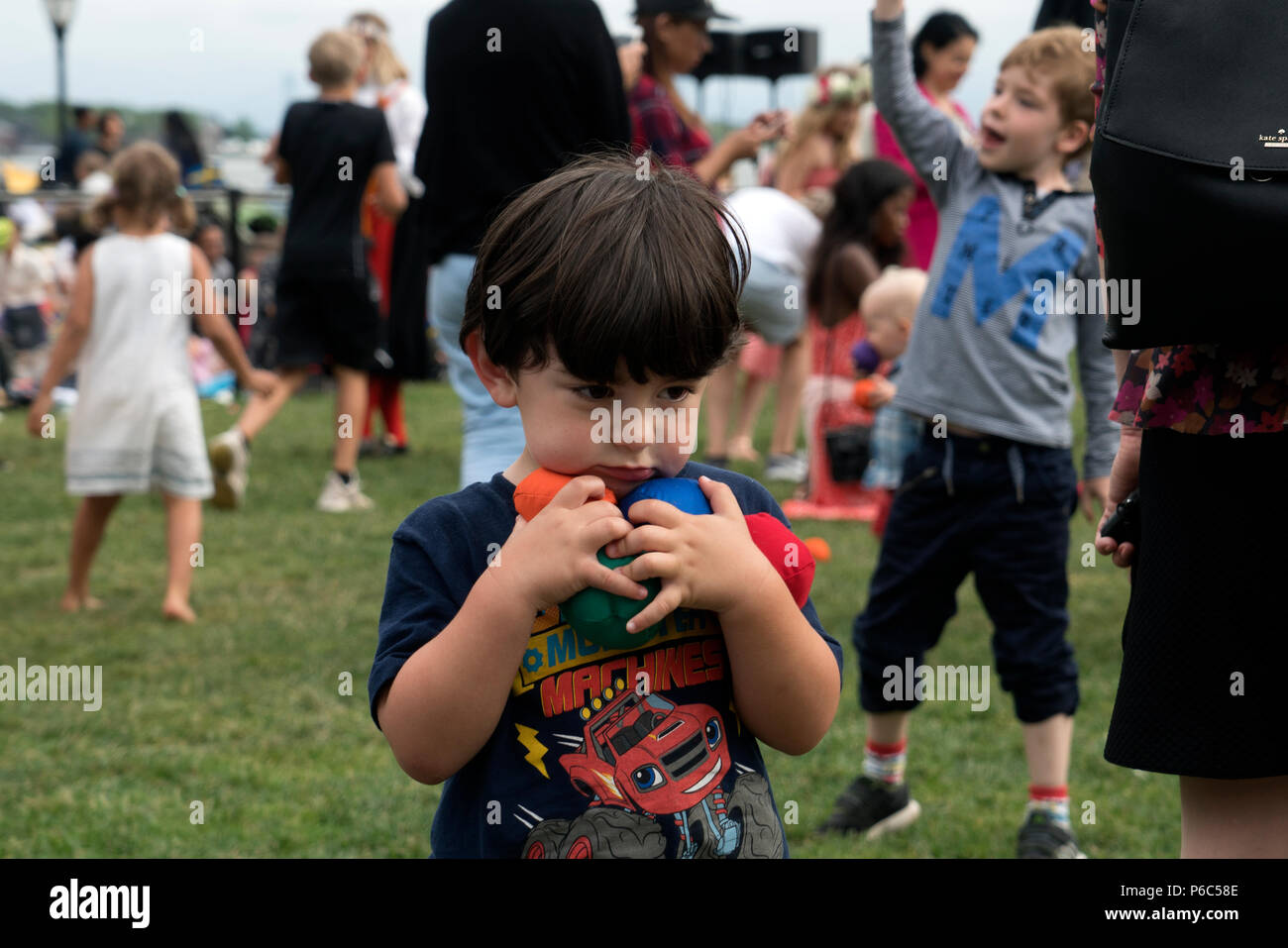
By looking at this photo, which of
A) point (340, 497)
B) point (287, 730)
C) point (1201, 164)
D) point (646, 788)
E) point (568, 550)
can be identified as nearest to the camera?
point (568, 550)

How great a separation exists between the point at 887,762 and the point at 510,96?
189 centimetres

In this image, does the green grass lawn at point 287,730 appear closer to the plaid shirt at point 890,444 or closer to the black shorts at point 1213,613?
the plaid shirt at point 890,444

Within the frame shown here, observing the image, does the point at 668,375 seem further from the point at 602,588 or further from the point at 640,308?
the point at 602,588

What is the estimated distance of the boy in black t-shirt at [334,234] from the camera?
7555 millimetres

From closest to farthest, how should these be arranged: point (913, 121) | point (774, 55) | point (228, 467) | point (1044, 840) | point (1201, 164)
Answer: point (1201, 164) < point (1044, 840) < point (913, 121) < point (228, 467) < point (774, 55)

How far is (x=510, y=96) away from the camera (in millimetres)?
3678

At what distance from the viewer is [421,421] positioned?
10.7 meters

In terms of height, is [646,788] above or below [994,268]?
below
